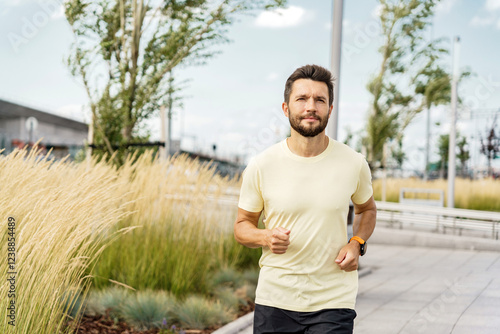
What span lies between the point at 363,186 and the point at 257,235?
0.54m

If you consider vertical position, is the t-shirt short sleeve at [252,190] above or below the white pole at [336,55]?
below

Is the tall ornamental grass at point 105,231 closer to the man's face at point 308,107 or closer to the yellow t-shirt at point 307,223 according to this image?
the yellow t-shirt at point 307,223

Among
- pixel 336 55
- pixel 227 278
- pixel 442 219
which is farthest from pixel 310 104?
pixel 442 219

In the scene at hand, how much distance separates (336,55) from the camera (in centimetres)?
659

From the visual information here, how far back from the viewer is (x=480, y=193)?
16.5m

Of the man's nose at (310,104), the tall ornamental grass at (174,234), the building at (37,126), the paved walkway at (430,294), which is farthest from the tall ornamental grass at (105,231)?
the building at (37,126)

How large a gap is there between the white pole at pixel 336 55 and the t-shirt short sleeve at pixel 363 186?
4128mm

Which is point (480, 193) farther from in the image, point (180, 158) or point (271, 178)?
point (271, 178)

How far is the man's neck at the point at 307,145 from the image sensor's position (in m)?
2.31

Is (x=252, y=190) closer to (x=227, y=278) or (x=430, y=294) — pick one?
(x=227, y=278)

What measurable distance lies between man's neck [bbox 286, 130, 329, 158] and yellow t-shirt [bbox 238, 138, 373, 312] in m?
0.03

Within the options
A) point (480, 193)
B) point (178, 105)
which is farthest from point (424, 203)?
point (178, 105)

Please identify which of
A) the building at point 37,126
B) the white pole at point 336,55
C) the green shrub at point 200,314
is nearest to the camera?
the green shrub at point 200,314

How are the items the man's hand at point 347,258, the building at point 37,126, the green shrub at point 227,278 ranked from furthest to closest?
the building at point 37,126, the green shrub at point 227,278, the man's hand at point 347,258
